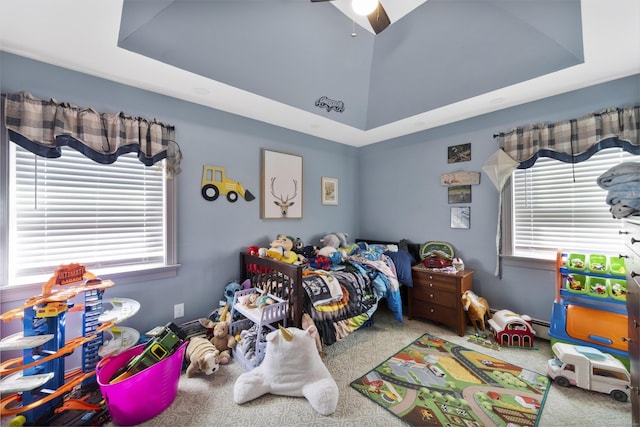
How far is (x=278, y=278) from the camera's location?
228 cm

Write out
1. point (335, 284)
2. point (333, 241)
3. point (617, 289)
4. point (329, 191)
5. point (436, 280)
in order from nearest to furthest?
point (617, 289)
point (335, 284)
point (436, 280)
point (333, 241)
point (329, 191)

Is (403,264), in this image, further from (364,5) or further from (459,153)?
(364,5)

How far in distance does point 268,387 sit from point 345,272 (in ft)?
4.17

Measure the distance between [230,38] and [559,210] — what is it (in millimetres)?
3359

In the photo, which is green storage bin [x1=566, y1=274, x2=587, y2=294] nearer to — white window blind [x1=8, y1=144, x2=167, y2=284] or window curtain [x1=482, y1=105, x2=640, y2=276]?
window curtain [x1=482, y1=105, x2=640, y2=276]

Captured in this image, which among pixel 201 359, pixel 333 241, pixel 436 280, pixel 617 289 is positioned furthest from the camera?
pixel 333 241

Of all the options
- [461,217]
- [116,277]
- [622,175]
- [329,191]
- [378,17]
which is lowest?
[116,277]

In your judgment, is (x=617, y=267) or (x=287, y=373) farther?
(x=617, y=267)

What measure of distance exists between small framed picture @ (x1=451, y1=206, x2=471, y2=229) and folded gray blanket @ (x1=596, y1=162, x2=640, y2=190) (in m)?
1.56

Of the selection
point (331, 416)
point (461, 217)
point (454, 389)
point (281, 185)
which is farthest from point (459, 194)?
point (331, 416)

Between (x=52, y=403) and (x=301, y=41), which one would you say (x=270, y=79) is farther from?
(x=52, y=403)

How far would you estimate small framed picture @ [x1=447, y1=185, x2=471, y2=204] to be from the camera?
2.96 meters

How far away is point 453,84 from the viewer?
7.93 ft

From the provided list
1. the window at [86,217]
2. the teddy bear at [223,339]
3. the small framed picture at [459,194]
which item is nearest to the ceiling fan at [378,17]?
the small framed picture at [459,194]
